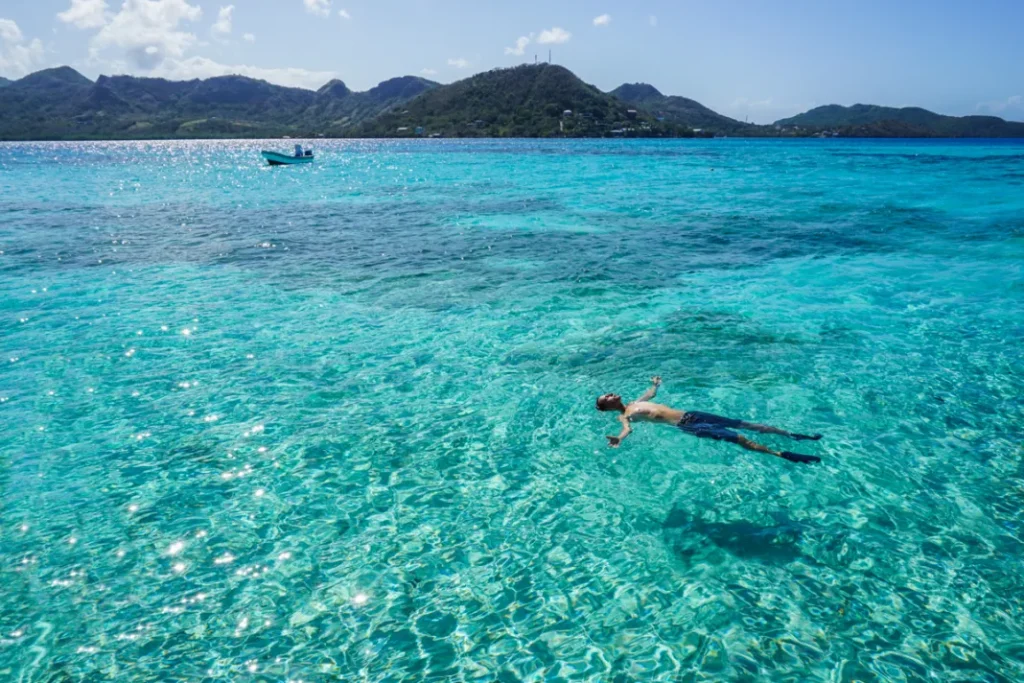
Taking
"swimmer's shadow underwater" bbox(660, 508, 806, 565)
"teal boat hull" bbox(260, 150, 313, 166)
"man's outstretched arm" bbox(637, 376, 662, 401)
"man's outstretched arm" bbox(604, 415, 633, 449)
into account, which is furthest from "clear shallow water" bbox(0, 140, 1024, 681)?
"teal boat hull" bbox(260, 150, 313, 166)

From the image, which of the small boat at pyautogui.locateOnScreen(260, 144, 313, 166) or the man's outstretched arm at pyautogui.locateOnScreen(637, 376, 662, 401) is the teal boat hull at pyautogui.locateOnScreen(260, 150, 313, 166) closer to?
the small boat at pyautogui.locateOnScreen(260, 144, 313, 166)

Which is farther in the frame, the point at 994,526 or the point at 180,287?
the point at 180,287

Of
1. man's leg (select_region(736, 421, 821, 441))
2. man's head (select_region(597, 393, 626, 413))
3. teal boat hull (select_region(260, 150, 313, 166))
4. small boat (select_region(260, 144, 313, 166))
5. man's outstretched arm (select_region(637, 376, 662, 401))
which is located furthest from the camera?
small boat (select_region(260, 144, 313, 166))

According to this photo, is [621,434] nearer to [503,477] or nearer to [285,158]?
[503,477]

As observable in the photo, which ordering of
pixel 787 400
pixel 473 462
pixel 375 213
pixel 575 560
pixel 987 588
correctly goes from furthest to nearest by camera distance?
pixel 375 213, pixel 787 400, pixel 473 462, pixel 575 560, pixel 987 588

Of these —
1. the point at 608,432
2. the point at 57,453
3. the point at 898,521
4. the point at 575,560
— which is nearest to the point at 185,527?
the point at 57,453

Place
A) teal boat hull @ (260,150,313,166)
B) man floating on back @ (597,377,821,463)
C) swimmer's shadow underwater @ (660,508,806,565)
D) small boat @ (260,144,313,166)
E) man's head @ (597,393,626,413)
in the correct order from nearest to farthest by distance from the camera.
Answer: swimmer's shadow underwater @ (660,508,806,565), man floating on back @ (597,377,821,463), man's head @ (597,393,626,413), teal boat hull @ (260,150,313,166), small boat @ (260,144,313,166)

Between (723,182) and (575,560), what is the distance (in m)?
53.5

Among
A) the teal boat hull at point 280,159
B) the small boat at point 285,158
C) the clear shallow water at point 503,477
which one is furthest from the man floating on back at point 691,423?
the teal boat hull at point 280,159

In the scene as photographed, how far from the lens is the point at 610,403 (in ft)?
33.4

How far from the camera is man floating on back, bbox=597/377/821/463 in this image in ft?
28.9

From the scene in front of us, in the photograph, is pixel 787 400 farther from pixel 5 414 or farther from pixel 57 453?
pixel 5 414

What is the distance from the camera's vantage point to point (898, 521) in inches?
297

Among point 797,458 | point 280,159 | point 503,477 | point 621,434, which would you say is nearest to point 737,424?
point 797,458
